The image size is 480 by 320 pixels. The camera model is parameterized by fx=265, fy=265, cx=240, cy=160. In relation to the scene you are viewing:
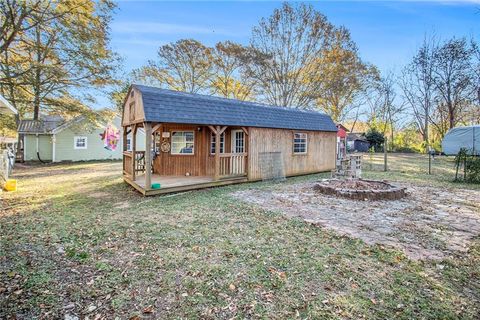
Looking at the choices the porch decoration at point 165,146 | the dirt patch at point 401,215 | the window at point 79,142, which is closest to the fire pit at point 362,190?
the dirt patch at point 401,215

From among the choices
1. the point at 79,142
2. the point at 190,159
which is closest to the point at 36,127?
the point at 79,142

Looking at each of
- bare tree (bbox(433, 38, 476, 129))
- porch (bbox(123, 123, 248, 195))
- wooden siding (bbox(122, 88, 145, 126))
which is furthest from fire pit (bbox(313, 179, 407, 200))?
bare tree (bbox(433, 38, 476, 129))

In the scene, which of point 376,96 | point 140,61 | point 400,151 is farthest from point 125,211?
point 400,151

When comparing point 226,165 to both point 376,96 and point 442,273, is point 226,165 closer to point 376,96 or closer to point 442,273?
point 442,273

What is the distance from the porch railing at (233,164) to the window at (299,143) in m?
3.20

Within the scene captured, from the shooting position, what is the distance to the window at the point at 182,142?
11469 mm

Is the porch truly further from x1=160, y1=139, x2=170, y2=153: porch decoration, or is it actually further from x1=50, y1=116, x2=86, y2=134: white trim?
x1=50, y1=116, x2=86, y2=134: white trim

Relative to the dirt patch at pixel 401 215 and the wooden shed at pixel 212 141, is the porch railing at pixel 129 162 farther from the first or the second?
the dirt patch at pixel 401 215

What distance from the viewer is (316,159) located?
14055mm

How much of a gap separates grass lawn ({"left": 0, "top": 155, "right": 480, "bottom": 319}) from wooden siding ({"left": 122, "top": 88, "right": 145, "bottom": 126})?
159 inches

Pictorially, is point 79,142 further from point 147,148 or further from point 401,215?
point 401,215

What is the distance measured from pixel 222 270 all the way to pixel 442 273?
9.46 ft

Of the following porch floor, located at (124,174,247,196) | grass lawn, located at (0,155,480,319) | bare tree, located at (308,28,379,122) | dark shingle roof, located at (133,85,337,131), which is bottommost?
grass lawn, located at (0,155,480,319)

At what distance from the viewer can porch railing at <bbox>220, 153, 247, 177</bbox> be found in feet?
34.7
